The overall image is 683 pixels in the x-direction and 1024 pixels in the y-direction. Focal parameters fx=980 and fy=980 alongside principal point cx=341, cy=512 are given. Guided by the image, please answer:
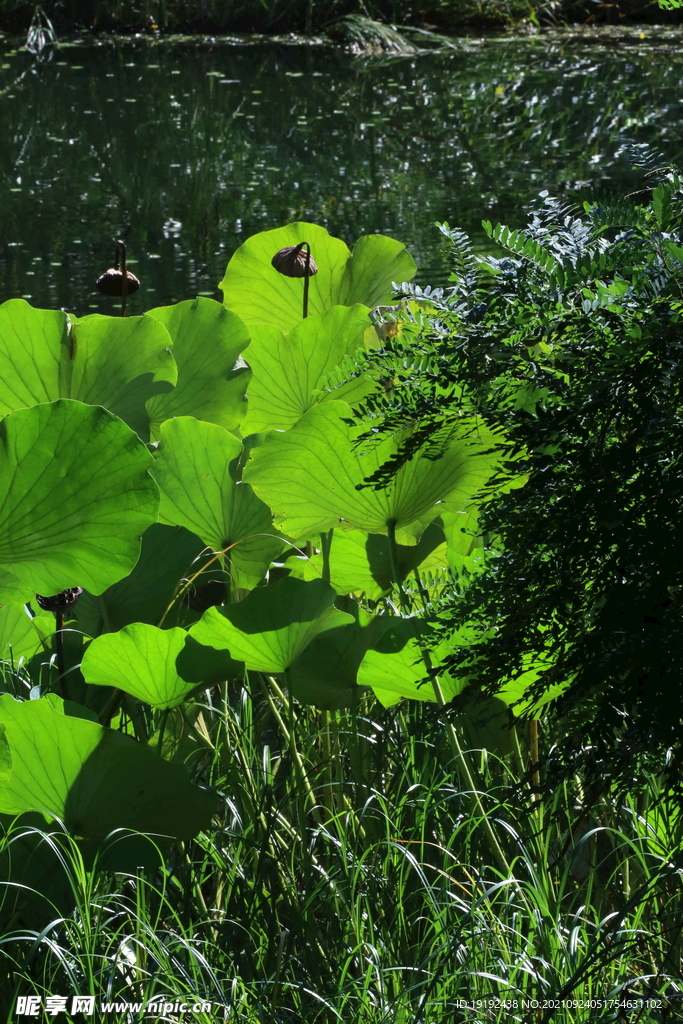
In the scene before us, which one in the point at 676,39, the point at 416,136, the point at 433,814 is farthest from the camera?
the point at 676,39

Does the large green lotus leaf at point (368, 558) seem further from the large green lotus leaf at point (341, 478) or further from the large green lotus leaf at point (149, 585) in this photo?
the large green lotus leaf at point (149, 585)

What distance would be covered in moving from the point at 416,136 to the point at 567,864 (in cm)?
508

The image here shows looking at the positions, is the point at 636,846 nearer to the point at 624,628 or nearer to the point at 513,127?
the point at 624,628

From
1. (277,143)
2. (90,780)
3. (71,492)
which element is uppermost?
(277,143)

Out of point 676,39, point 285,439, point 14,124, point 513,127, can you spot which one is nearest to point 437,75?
point 513,127

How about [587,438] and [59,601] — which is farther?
[59,601]

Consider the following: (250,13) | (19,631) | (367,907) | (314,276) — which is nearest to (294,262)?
(314,276)

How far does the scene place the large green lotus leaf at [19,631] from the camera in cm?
106

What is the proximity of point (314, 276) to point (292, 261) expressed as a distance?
0.52ft

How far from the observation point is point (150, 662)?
85cm

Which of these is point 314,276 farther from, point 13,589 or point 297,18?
point 297,18

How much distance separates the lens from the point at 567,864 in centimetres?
84

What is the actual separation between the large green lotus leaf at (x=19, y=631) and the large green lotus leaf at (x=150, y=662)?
0.23 metres

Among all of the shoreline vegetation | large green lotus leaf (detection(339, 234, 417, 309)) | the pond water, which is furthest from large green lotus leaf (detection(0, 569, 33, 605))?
the shoreline vegetation
